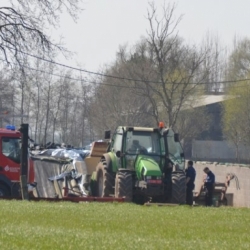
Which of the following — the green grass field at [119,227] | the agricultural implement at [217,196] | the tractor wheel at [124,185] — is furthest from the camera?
the agricultural implement at [217,196]

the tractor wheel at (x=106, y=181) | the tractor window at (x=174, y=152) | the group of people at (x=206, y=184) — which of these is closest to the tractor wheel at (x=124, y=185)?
the tractor wheel at (x=106, y=181)

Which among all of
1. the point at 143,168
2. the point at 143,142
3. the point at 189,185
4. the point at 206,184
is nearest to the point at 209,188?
the point at 206,184

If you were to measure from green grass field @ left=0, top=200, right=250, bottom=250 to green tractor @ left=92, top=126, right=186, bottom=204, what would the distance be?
3.07 m

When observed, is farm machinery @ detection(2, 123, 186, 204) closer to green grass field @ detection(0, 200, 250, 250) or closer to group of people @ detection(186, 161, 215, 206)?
group of people @ detection(186, 161, 215, 206)

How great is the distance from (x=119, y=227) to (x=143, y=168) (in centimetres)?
964

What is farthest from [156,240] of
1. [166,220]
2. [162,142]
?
[162,142]

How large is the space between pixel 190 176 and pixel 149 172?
159 inches

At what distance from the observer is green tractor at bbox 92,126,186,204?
25750mm

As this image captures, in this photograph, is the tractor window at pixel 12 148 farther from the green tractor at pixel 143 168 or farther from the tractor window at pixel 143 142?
the tractor window at pixel 143 142

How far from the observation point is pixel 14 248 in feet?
40.1

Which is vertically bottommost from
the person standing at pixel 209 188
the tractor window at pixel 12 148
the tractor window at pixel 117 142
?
the person standing at pixel 209 188

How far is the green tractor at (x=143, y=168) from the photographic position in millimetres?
25750

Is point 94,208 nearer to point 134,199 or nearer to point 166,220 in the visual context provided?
point 166,220

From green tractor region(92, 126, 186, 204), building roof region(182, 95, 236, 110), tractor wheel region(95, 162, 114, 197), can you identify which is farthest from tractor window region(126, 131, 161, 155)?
building roof region(182, 95, 236, 110)
